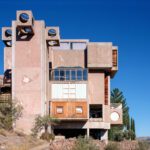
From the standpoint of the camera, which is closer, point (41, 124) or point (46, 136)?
point (46, 136)

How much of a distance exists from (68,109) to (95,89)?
480 centimetres

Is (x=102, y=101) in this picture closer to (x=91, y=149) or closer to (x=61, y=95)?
(x=61, y=95)

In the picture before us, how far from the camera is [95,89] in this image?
56.4m

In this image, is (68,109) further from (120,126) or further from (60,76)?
(120,126)

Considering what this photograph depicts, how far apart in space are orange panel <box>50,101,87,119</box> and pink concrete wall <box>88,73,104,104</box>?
231 cm

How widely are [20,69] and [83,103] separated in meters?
9.43

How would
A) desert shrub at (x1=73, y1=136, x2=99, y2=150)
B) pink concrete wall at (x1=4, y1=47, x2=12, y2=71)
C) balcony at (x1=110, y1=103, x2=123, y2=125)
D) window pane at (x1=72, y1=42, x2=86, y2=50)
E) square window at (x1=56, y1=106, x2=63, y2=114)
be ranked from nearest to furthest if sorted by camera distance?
desert shrub at (x1=73, y1=136, x2=99, y2=150) < square window at (x1=56, y1=106, x2=63, y2=114) < balcony at (x1=110, y1=103, x2=123, y2=125) < window pane at (x1=72, y1=42, x2=86, y2=50) < pink concrete wall at (x1=4, y1=47, x2=12, y2=71)

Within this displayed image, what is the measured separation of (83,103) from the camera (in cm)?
5441

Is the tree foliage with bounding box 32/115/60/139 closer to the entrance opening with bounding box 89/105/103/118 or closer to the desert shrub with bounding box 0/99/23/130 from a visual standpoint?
the desert shrub with bounding box 0/99/23/130

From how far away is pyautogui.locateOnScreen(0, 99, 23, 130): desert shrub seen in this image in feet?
152

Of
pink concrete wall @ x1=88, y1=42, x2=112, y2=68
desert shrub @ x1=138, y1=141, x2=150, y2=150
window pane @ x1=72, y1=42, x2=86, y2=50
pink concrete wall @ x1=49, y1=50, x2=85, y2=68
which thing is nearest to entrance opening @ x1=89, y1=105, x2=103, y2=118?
pink concrete wall @ x1=88, y1=42, x2=112, y2=68

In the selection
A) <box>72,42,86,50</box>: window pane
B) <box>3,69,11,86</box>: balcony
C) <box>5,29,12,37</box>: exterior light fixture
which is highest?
<box>5,29,12,37</box>: exterior light fixture

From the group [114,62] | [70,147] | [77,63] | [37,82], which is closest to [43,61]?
[37,82]

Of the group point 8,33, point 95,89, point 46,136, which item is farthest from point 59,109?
point 8,33
